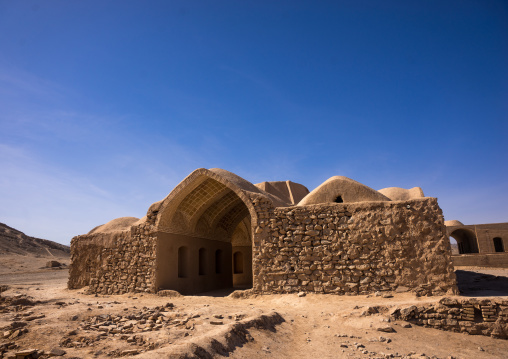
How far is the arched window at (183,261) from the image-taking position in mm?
13509

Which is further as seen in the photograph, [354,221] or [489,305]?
[354,221]

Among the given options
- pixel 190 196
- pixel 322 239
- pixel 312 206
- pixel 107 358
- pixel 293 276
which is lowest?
pixel 107 358

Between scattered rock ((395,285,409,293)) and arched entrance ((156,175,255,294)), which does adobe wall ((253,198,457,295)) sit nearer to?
scattered rock ((395,285,409,293))

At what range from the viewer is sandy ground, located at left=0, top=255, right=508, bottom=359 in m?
5.40

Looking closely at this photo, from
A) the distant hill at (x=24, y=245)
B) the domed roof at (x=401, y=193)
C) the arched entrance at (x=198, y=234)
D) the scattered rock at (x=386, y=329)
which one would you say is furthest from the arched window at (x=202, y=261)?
the distant hill at (x=24, y=245)

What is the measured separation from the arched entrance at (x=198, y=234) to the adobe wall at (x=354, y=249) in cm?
161

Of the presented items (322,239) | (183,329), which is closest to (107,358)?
(183,329)

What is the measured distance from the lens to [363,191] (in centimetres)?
1120

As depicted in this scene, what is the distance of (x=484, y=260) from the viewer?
19.8m

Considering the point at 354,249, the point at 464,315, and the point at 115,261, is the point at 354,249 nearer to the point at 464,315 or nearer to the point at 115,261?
the point at 464,315

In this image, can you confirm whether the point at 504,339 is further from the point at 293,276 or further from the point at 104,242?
the point at 104,242

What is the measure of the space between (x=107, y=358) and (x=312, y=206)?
22.5ft

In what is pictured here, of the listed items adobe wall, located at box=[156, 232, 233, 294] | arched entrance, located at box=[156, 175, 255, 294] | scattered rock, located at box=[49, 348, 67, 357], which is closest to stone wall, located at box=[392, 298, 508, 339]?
arched entrance, located at box=[156, 175, 255, 294]

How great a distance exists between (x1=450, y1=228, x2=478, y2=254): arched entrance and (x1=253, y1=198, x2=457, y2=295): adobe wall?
18.7 metres
